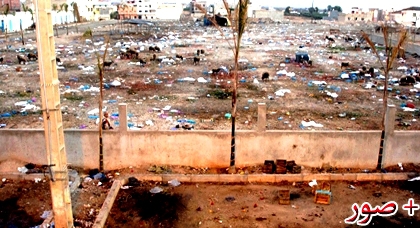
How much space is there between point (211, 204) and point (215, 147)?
4.68 feet

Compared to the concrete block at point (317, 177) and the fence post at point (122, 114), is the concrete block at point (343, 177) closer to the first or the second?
the concrete block at point (317, 177)

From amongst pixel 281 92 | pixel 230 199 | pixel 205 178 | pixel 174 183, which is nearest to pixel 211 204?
pixel 230 199

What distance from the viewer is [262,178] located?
637cm

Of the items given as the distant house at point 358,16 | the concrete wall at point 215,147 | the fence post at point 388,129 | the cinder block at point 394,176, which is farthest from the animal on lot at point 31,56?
the distant house at point 358,16

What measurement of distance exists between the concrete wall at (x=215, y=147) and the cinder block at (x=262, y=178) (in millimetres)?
602

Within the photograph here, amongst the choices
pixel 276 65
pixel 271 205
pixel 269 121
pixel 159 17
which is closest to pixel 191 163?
pixel 271 205

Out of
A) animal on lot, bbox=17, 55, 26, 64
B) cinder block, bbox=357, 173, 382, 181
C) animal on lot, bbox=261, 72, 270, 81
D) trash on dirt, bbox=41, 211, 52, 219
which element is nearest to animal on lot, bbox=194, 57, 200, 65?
animal on lot, bbox=261, 72, 270, 81

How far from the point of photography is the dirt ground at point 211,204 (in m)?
5.20

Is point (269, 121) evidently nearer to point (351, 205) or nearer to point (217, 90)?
point (217, 90)

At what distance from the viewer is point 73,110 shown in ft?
34.2

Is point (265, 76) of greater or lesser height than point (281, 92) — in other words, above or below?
above

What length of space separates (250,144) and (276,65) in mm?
11677

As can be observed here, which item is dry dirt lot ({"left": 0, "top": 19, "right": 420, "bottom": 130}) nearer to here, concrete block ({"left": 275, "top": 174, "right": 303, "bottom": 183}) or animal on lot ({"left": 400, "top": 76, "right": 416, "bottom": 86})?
animal on lot ({"left": 400, "top": 76, "right": 416, "bottom": 86})

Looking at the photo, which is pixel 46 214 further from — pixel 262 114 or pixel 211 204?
pixel 262 114
